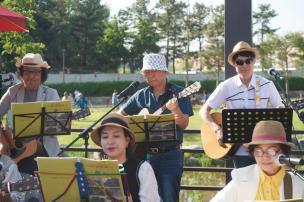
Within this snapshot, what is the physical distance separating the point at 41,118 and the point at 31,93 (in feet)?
2.10

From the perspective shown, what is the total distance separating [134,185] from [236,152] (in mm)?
1565

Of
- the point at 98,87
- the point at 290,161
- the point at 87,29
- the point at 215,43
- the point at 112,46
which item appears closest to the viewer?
the point at 290,161

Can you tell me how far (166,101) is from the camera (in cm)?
559

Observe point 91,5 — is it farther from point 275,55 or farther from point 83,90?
point 275,55

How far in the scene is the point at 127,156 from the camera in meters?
4.42

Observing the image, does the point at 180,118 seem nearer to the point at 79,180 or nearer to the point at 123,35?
the point at 79,180

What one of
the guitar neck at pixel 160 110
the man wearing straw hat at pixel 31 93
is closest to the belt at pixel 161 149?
the guitar neck at pixel 160 110

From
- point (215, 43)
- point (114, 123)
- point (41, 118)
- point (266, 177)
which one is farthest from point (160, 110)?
point (215, 43)

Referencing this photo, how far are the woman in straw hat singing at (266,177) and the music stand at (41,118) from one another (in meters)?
2.50

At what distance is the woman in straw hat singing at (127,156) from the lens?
165 inches

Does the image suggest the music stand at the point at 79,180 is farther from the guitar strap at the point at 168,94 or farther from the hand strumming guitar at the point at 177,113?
the guitar strap at the point at 168,94

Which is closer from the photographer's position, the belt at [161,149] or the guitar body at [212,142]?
the belt at [161,149]

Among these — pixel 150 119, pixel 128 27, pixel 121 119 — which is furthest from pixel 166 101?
pixel 128 27

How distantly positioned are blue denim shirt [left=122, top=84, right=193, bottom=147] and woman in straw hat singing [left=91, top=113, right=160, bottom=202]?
106 centimetres
